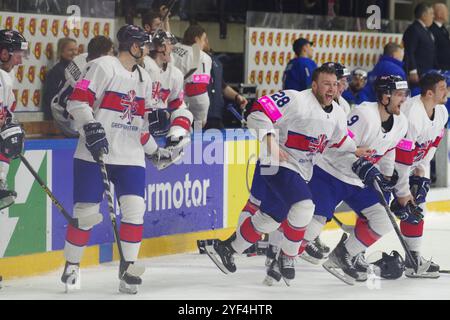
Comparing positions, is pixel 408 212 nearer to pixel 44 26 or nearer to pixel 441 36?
pixel 44 26

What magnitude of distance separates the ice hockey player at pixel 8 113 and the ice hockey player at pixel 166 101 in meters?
0.78

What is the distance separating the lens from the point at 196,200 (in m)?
7.62

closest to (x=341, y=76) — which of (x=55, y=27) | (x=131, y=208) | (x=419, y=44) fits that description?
(x=131, y=208)

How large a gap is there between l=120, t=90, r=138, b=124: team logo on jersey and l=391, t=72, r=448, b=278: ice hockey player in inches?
58.4

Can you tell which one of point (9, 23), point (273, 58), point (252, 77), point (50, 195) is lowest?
point (50, 195)

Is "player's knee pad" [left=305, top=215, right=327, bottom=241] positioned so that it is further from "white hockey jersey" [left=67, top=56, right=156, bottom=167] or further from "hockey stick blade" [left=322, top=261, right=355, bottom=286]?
"white hockey jersey" [left=67, top=56, right=156, bottom=167]

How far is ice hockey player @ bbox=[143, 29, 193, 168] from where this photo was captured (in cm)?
655

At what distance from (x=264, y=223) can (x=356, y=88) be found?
3242mm

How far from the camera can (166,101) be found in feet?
23.5

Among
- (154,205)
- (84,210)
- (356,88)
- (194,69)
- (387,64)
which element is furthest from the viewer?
(356,88)

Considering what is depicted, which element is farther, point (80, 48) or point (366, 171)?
point (80, 48)

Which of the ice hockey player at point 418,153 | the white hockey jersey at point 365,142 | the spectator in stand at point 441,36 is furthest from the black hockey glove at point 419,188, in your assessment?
the spectator in stand at point 441,36

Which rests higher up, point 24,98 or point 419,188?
point 24,98
